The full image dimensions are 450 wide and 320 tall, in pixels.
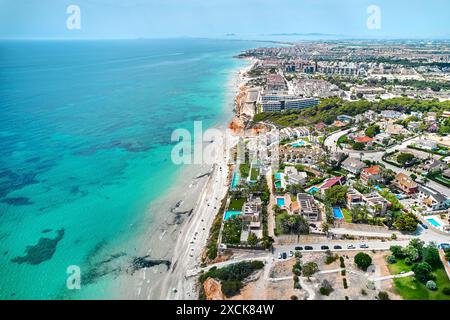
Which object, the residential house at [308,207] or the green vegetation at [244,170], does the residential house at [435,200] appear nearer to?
the residential house at [308,207]

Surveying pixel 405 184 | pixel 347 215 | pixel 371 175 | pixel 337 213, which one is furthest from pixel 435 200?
pixel 337 213

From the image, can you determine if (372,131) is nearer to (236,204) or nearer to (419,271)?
(236,204)

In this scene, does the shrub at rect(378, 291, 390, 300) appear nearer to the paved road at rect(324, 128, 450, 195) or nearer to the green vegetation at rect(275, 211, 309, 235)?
the green vegetation at rect(275, 211, 309, 235)

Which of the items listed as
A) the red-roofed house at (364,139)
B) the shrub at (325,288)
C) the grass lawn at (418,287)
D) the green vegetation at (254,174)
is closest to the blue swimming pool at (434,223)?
the grass lawn at (418,287)

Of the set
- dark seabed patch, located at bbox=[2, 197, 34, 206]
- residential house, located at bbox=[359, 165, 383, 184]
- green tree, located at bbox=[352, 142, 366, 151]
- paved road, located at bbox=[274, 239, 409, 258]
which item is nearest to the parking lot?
paved road, located at bbox=[274, 239, 409, 258]

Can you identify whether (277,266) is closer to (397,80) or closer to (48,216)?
(48,216)
